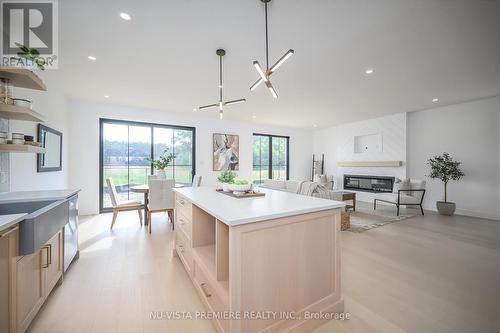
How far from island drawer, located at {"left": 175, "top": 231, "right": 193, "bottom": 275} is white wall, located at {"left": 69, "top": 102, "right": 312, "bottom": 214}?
141 inches

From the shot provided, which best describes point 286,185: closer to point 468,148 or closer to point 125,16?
point 125,16

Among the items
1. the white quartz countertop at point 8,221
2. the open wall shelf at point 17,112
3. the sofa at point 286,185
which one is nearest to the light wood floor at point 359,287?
the white quartz countertop at point 8,221

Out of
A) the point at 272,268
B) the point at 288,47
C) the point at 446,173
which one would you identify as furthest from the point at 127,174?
the point at 446,173

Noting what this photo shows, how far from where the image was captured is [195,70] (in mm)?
3012

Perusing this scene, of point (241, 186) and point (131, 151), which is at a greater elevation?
point (131, 151)

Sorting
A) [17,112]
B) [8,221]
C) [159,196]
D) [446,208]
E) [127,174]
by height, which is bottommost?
[446,208]

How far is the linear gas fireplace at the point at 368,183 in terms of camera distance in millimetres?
5914

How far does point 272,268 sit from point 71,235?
2.28m

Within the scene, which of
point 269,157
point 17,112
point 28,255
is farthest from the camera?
point 269,157

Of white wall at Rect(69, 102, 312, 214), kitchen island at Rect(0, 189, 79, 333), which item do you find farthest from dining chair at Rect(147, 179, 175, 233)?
white wall at Rect(69, 102, 312, 214)

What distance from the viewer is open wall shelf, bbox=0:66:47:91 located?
158cm

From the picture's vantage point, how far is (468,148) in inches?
182

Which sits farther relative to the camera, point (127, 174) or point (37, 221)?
point (127, 174)

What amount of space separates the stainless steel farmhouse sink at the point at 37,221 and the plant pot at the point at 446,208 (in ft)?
22.7
